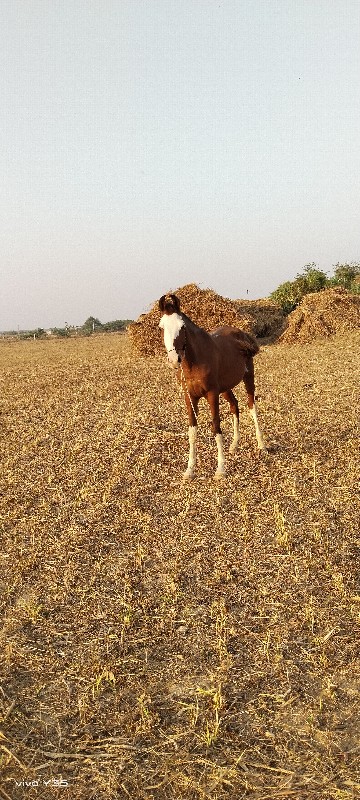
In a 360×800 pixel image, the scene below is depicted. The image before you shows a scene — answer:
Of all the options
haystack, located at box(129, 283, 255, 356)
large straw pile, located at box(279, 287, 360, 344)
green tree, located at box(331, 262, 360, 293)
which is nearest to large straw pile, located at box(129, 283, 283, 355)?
haystack, located at box(129, 283, 255, 356)

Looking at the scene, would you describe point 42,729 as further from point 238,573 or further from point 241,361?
Answer: point 241,361

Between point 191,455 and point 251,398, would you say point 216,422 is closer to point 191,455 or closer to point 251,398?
point 191,455

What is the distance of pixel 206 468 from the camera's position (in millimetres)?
8531

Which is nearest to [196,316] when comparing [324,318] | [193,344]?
[324,318]

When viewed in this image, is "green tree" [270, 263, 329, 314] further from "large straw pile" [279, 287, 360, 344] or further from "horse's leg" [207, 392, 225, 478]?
"horse's leg" [207, 392, 225, 478]

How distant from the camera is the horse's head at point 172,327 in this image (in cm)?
688

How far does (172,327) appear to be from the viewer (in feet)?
22.6

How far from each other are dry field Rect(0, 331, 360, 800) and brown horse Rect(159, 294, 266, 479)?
2.50ft

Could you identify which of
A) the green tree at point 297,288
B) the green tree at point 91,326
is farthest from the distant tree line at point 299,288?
the green tree at point 91,326

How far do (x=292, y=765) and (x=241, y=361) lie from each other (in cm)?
611

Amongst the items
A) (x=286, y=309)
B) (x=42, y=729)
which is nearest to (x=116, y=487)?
(x=42, y=729)

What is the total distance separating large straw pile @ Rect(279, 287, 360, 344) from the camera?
81.3 ft

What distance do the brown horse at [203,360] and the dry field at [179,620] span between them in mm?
763

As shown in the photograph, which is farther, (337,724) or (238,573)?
(238,573)
